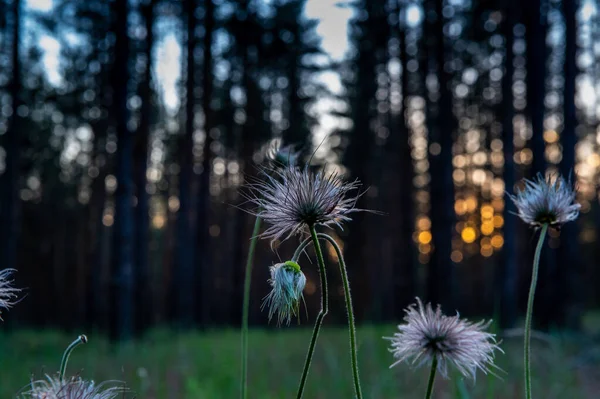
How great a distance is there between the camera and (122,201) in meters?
11.8

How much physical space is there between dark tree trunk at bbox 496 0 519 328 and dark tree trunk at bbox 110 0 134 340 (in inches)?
318

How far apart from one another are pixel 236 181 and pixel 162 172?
417cm

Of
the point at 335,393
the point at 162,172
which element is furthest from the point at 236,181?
the point at 335,393

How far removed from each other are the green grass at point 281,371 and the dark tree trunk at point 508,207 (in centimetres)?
251

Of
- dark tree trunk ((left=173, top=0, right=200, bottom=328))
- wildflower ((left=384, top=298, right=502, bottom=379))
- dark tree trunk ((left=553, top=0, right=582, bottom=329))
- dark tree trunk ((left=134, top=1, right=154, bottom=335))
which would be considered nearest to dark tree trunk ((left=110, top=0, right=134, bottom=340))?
dark tree trunk ((left=134, top=1, right=154, bottom=335))

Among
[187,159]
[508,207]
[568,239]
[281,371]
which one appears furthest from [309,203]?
[187,159]

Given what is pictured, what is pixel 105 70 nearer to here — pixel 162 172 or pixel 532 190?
pixel 162 172

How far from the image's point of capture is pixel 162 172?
3072 cm

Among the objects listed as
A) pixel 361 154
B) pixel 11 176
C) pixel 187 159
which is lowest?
pixel 11 176

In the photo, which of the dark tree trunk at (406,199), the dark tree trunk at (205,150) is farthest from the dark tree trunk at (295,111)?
the dark tree trunk at (406,199)

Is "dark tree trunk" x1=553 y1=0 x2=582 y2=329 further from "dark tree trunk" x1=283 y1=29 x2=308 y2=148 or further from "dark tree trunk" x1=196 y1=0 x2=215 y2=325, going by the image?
"dark tree trunk" x1=196 y1=0 x2=215 y2=325

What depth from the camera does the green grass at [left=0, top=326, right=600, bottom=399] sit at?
5.26m

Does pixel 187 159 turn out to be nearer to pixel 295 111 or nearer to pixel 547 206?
pixel 295 111

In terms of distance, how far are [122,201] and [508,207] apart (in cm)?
862
